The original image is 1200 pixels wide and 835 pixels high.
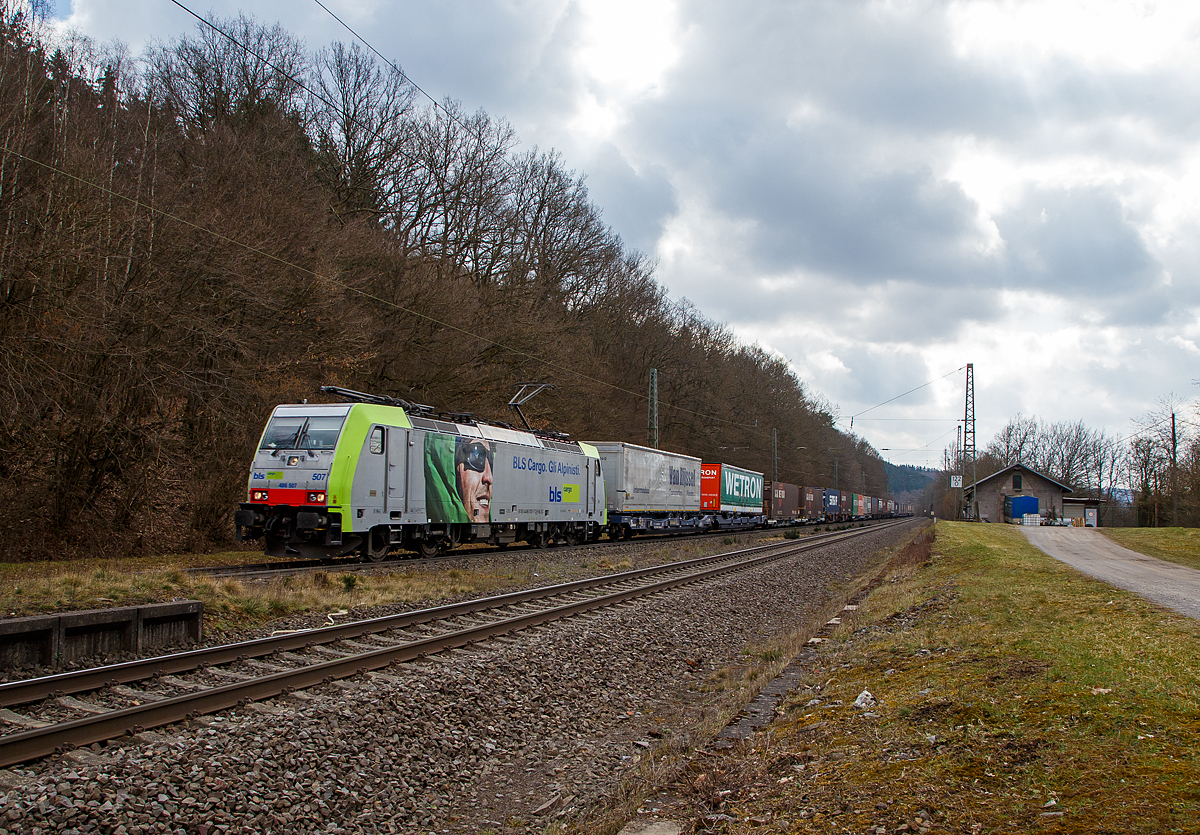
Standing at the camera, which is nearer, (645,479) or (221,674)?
(221,674)

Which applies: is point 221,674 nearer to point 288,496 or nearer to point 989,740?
point 989,740

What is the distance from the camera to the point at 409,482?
1770 centimetres

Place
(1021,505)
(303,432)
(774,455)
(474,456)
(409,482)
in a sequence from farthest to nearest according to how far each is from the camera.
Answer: (1021,505) < (774,455) < (474,456) < (409,482) < (303,432)

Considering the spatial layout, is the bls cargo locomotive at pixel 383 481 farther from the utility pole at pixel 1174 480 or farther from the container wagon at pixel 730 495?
the utility pole at pixel 1174 480

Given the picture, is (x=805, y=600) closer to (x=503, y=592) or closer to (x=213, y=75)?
(x=503, y=592)

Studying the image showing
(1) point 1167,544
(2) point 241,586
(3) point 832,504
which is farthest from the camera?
(3) point 832,504

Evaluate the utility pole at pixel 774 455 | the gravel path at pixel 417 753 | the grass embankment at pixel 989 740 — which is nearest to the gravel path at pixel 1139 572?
the grass embankment at pixel 989 740

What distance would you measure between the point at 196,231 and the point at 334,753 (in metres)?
17.0

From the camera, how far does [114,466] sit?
18.1 metres

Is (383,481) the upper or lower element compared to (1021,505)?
upper

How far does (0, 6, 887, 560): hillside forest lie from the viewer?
15938mm

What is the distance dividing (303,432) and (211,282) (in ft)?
19.4

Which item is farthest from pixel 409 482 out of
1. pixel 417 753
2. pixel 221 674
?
pixel 417 753

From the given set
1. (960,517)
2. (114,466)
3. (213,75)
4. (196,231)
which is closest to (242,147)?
(196,231)
